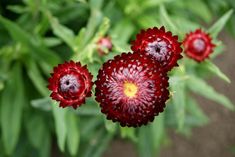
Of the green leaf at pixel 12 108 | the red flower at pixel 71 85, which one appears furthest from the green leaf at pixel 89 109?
the red flower at pixel 71 85

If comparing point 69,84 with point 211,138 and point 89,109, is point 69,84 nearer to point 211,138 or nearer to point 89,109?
point 89,109

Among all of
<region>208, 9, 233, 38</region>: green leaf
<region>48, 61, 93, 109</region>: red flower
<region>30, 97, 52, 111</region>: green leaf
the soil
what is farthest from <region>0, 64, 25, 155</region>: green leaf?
the soil

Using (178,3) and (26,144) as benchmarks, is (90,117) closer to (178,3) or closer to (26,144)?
(26,144)

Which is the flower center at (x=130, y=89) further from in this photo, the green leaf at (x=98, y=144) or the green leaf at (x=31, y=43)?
the green leaf at (x=98, y=144)

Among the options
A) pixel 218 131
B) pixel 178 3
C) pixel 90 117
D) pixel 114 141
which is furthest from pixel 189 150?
pixel 178 3

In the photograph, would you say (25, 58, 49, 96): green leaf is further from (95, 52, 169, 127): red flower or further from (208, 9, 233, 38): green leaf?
(95, 52, 169, 127): red flower

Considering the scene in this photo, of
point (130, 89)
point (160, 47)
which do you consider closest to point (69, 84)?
point (130, 89)
